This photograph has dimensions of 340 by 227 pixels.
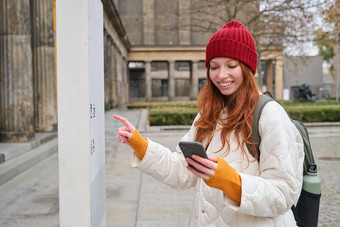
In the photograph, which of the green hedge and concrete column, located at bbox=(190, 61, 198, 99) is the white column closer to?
the green hedge

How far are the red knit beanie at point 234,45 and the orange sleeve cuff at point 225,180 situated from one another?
2.00ft

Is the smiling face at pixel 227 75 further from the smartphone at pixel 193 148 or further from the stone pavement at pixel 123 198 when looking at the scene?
the stone pavement at pixel 123 198

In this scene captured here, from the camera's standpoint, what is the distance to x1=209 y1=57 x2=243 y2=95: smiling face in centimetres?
182

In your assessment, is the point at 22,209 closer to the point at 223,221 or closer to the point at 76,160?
the point at 76,160

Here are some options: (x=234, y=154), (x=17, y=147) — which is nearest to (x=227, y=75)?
(x=234, y=154)

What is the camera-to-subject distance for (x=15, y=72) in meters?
7.60

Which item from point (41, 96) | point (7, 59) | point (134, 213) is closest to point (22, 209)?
point (134, 213)

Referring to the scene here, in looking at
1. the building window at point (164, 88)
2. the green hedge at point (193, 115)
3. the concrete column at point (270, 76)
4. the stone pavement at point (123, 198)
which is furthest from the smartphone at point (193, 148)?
the building window at point (164, 88)

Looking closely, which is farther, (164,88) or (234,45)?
(164,88)

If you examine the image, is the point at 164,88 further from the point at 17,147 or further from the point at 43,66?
the point at 17,147

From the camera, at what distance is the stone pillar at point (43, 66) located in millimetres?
9641

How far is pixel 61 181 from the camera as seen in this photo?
1.72 m

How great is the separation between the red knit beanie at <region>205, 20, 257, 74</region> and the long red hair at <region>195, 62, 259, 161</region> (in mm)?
55

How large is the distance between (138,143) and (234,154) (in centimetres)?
54
